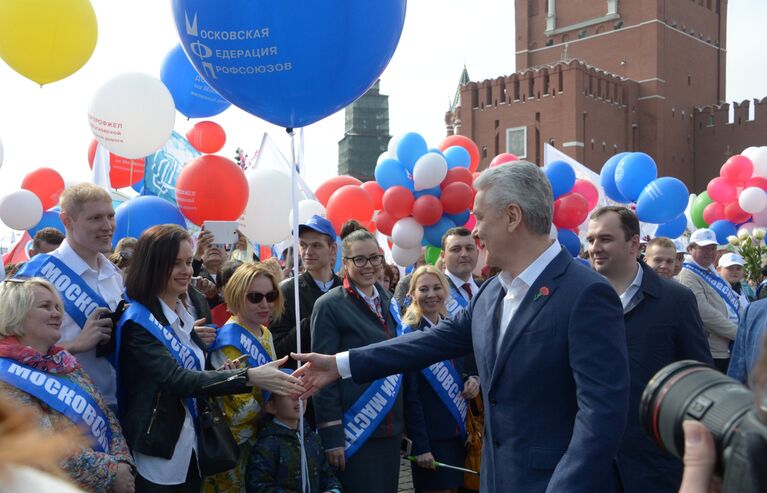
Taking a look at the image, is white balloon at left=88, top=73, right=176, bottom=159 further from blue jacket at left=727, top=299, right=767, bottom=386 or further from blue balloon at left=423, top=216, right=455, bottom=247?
blue jacket at left=727, top=299, right=767, bottom=386

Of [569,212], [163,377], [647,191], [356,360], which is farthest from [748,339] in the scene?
[647,191]

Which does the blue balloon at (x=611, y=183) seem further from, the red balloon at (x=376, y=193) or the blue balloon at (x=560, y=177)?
the red balloon at (x=376, y=193)

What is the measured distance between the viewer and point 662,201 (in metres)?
13.2

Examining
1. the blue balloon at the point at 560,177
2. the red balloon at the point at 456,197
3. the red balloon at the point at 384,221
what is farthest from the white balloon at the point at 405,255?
the blue balloon at the point at 560,177

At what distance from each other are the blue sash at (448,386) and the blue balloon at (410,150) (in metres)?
6.60

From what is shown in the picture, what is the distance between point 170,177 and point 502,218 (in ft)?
24.1

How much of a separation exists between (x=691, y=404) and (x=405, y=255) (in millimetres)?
9401

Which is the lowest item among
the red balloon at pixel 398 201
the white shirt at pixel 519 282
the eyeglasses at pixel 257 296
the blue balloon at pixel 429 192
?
the eyeglasses at pixel 257 296

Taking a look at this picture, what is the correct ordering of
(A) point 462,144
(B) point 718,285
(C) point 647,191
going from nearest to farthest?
(B) point 718,285
(A) point 462,144
(C) point 647,191

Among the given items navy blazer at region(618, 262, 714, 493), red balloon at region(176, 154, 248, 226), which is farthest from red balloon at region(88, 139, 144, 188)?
navy blazer at region(618, 262, 714, 493)

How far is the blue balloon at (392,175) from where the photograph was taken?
10875mm

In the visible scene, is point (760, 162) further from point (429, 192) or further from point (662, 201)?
point (429, 192)

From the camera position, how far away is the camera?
1.07 metres

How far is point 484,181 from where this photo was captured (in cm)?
267
